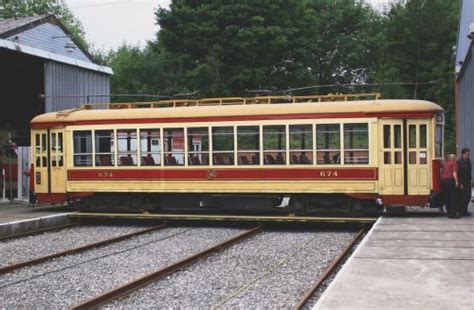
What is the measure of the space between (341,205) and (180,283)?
24.8ft

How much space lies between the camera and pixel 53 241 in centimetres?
1444

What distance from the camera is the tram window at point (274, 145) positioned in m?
16.2

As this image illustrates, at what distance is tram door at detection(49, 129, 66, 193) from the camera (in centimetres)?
1831

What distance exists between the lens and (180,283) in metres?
9.46

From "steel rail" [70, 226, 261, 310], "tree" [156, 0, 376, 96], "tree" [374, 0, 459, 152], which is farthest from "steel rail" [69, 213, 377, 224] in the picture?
"tree" [374, 0, 459, 152]

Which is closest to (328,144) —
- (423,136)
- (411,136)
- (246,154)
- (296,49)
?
(411,136)

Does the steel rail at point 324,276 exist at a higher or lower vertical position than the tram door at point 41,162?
lower

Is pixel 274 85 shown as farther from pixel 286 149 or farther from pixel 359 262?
pixel 359 262

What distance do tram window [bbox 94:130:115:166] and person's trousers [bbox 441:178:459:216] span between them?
8.32 m

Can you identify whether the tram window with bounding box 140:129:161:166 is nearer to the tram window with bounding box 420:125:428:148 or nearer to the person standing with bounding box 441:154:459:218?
the tram window with bounding box 420:125:428:148

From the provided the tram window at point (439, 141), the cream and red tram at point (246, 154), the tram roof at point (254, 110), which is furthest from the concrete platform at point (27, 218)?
the tram window at point (439, 141)

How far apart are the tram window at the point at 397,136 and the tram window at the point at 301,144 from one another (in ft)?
6.30

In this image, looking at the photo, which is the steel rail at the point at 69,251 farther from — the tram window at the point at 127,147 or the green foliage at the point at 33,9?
the green foliage at the point at 33,9

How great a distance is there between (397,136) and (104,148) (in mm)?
7562
